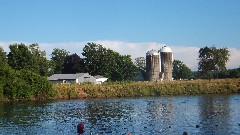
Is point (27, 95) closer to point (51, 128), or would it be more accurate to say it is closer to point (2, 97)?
point (2, 97)

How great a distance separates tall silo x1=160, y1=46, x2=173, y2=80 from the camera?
146 meters

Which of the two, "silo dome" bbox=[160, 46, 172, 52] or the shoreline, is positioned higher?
"silo dome" bbox=[160, 46, 172, 52]

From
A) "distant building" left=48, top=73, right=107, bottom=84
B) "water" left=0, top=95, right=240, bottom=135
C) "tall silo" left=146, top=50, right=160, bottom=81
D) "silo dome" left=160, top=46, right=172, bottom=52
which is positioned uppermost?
"silo dome" left=160, top=46, right=172, bottom=52

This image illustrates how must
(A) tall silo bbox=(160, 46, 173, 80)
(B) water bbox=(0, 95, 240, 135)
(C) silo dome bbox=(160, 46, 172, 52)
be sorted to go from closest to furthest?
(B) water bbox=(0, 95, 240, 135) < (A) tall silo bbox=(160, 46, 173, 80) < (C) silo dome bbox=(160, 46, 172, 52)

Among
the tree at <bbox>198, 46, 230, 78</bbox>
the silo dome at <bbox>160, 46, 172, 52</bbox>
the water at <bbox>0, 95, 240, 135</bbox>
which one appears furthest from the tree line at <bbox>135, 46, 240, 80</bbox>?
the water at <bbox>0, 95, 240, 135</bbox>

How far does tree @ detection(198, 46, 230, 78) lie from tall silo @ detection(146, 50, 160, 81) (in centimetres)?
A: 3028

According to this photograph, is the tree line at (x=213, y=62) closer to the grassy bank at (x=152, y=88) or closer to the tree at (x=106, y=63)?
the tree at (x=106, y=63)

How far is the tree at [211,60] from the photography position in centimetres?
16450

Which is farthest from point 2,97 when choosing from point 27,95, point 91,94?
point 91,94

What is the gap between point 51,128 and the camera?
4456 centimetres

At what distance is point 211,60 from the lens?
16725cm

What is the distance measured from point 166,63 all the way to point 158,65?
3972mm

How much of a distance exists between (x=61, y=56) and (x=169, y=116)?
147 m

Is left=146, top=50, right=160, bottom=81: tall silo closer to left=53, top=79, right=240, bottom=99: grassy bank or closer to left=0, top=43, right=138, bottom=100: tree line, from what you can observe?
left=0, top=43, right=138, bottom=100: tree line
